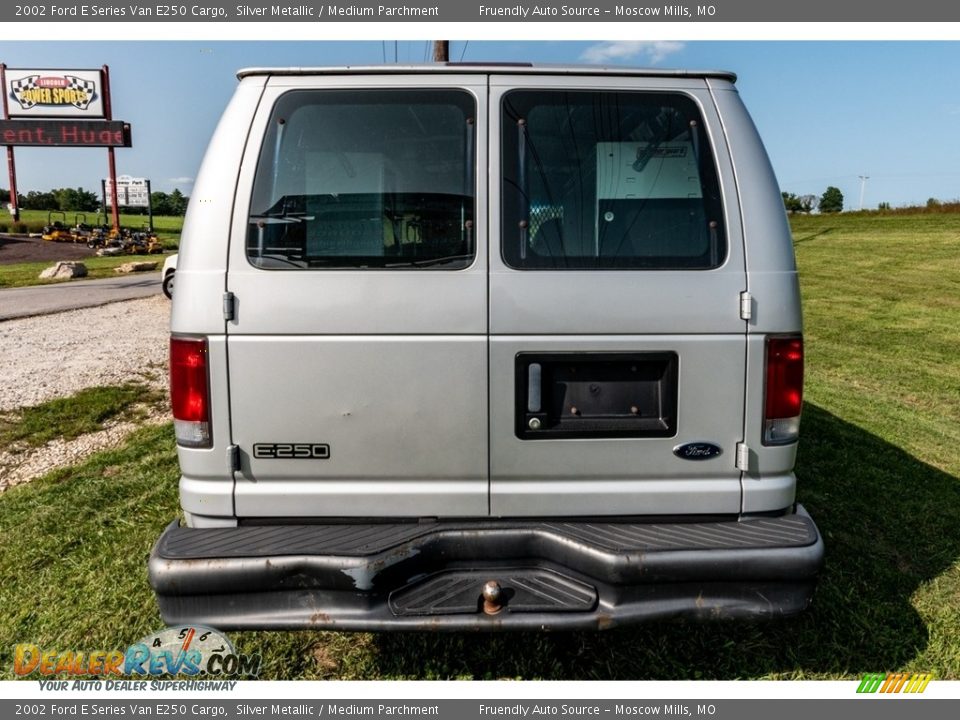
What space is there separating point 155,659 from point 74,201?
8127 cm

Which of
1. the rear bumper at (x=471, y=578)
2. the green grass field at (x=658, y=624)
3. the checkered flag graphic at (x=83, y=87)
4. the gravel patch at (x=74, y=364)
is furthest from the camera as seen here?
the checkered flag graphic at (x=83, y=87)

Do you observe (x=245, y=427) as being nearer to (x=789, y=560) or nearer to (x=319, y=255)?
(x=319, y=255)

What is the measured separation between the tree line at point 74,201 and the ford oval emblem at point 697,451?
230ft

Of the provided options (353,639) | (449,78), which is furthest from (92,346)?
(449,78)

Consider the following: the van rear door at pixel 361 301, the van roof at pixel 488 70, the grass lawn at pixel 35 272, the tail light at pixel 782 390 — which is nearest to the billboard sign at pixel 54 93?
the grass lawn at pixel 35 272

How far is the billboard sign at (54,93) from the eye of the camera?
3666cm

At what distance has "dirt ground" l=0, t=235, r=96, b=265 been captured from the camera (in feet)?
100

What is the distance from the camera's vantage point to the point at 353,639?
323 centimetres

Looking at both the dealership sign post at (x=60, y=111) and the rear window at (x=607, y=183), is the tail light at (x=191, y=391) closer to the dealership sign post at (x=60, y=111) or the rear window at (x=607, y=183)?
the rear window at (x=607, y=183)

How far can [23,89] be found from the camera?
37.5 m

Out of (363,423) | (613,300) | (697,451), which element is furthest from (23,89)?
(697,451)

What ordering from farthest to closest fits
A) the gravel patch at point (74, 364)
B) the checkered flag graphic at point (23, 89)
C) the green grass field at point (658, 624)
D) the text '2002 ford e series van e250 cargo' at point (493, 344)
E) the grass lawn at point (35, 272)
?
the checkered flag graphic at point (23, 89) → the grass lawn at point (35, 272) → the gravel patch at point (74, 364) → the green grass field at point (658, 624) → the text '2002 ford e series van e250 cargo' at point (493, 344)

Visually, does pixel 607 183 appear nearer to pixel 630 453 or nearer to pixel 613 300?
A: pixel 613 300

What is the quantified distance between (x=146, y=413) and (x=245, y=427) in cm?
460
